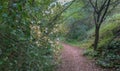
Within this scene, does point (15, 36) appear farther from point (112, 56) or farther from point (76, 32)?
point (76, 32)

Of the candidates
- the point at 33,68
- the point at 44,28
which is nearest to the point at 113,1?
the point at 44,28

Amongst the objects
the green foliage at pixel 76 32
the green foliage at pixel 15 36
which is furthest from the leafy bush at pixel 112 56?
the green foliage at pixel 76 32

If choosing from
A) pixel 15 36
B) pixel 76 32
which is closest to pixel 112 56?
pixel 15 36

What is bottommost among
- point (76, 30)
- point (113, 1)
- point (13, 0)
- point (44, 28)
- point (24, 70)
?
point (24, 70)

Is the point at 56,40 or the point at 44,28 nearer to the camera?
the point at 44,28

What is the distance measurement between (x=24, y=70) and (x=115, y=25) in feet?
38.0

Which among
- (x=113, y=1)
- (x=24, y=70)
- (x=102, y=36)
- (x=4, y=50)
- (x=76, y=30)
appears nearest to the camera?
(x=4, y=50)

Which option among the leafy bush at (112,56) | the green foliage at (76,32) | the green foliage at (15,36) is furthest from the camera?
the green foliage at (76,32)

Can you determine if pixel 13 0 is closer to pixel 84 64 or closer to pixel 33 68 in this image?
pixel 33 68

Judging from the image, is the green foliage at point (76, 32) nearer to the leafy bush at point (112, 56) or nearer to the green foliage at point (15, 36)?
the leafy bush at point (112, 56)

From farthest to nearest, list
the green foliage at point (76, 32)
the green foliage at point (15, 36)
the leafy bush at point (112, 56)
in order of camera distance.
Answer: the green foliage at point (76, 32) < the leafy bush at point (112, 56) < the green foliage at point (15, 36)

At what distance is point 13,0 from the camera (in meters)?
3.52

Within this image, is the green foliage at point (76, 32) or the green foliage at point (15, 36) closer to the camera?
the green foliage at point (15, 36)

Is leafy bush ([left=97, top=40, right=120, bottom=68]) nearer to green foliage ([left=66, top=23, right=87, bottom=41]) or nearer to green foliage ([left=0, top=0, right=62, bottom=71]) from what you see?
green foliage ([left=0, top=0, right=62, bottom=71])
